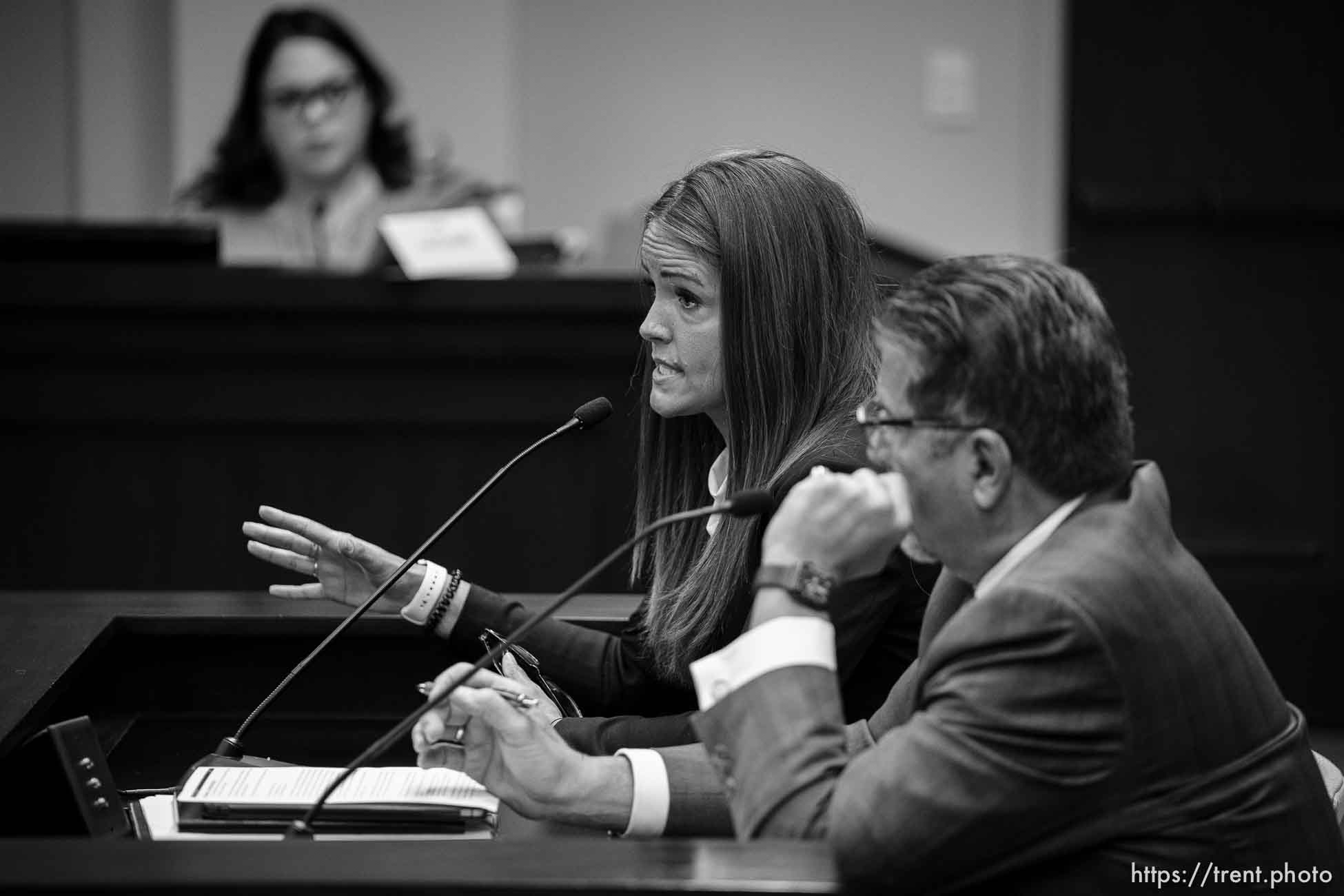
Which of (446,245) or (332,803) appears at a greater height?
(446,245)

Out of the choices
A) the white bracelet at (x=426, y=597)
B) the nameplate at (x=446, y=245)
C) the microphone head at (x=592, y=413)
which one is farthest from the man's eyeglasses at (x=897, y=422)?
the nameplate at (x=446, y=245)

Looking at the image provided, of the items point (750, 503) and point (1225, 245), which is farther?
point (1225, 245)

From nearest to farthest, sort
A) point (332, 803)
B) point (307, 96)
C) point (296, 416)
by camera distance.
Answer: point (332, 803), point (296, 416), point (307, 96)

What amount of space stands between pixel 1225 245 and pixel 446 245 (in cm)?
240

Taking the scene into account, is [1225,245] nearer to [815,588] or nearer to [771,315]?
[771,315]

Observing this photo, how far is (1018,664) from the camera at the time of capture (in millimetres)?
1315

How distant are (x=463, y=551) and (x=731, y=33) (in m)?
2.24

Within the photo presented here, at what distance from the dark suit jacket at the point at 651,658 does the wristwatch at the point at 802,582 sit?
36 cm

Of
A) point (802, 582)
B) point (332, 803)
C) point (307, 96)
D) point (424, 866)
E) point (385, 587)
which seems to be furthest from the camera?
point (307, 96)

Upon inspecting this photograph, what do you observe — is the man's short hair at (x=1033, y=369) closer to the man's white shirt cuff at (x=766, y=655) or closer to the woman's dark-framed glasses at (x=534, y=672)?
the man's white shirt cuff at (x=766, y=655)

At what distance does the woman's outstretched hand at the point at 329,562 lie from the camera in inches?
83.5

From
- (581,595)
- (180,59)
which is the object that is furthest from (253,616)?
(180,59)

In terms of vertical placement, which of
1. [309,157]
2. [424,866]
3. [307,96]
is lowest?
[424,866]

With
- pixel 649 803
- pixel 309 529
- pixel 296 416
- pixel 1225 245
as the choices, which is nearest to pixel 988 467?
pixel 649 803
